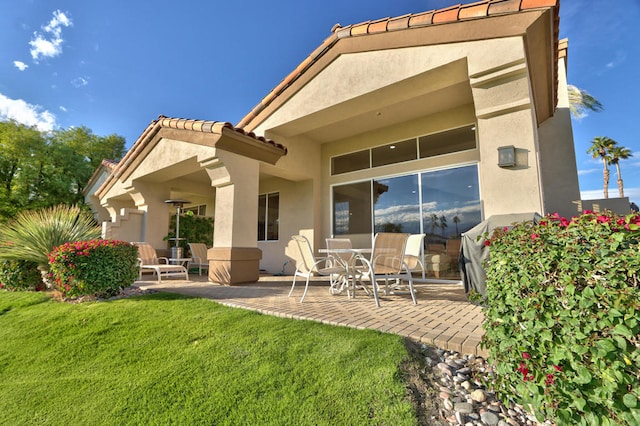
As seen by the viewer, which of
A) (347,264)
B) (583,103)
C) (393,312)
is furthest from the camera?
(583,103)

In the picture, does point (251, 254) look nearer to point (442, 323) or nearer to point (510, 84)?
point (442, 323)

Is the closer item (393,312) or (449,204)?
(393,312)

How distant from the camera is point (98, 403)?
2086mm

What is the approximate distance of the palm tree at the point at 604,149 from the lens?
1206 inches

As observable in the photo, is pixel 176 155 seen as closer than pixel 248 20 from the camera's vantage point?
Yes

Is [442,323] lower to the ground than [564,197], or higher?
lower

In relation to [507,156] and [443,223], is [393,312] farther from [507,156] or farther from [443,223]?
[443,223]

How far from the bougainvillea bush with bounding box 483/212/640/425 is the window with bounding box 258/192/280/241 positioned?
8.62 metres

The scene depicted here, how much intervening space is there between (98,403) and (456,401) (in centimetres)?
245

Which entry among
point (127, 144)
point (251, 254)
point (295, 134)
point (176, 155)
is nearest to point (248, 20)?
point (295, 134)

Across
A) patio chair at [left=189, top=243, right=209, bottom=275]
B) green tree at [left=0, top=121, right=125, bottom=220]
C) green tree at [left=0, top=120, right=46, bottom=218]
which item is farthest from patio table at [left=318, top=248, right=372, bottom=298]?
green tree at [left=0, top=120, right=46, bottom=218]

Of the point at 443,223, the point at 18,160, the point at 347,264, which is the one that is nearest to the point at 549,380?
the point at 347,264

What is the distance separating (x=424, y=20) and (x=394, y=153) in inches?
133

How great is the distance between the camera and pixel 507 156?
464 cm
